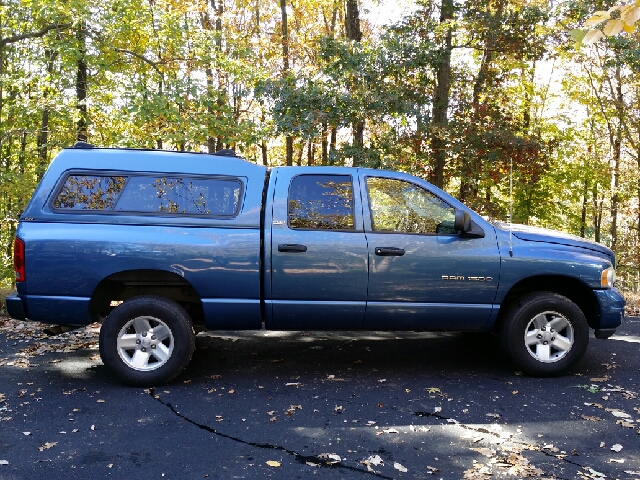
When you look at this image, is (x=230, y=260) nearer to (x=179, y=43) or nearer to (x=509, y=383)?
(x=509, y=383)

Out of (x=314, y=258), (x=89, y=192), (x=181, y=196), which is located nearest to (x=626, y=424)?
(x=314, y=258)

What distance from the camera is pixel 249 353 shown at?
653cm

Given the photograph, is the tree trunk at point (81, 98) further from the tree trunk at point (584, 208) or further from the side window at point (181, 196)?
the tree trunk at point (584, 208)

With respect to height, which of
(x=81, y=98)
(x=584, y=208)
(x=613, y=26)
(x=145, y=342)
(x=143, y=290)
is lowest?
(x=145, y=342)

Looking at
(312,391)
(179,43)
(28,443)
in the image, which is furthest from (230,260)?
(179,43)

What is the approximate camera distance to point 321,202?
5516 mm

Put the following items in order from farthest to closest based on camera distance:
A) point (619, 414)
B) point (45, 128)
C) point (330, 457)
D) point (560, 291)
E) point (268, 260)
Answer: point (45, 128) → point (560, 291) → point (268, 260) → point (619, 414) → point (330, 457)

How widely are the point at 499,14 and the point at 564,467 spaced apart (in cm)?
1230

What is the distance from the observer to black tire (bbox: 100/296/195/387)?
5.22 meters

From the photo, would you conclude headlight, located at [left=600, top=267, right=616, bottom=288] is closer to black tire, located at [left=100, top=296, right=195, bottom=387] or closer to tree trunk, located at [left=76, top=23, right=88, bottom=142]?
black tire, located at [left=100, top=296, right=195, bottom=387]

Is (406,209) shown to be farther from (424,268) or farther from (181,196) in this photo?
(181,196)

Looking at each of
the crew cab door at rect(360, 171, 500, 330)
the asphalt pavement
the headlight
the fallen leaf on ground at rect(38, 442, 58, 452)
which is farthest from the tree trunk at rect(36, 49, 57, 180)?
the headlight

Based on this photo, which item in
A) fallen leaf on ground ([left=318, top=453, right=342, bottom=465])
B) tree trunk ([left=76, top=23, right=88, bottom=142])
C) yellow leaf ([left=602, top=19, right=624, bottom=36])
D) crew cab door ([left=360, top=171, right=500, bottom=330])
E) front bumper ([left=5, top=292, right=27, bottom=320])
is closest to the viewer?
yellow leaf ([left=602, top=19, right=624, bottom=36])

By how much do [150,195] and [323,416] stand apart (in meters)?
2.56
